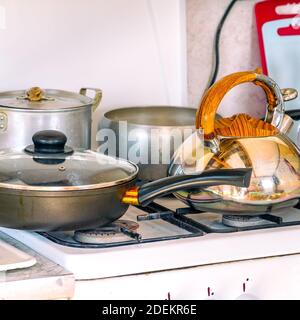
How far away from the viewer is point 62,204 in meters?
1.23

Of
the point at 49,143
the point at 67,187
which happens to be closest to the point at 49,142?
the point at 49,143

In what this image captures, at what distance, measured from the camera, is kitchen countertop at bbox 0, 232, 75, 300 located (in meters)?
1.15

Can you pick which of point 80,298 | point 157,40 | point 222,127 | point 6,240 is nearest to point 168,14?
point 157,40

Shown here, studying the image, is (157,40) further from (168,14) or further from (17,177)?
(17,177)

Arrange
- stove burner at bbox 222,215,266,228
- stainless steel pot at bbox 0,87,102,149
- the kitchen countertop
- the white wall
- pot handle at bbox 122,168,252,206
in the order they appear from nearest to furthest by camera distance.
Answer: the kitchen countertop → pot handle at bbox 122,168,252,206 → stove burner at bbox 222,215,266,228 → stainless steel pot at bbox 0,87,102,149 → the white wall

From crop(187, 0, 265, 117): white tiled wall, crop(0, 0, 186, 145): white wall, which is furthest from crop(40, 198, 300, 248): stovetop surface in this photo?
crop(187, 0, 265, 117): white tiled wall

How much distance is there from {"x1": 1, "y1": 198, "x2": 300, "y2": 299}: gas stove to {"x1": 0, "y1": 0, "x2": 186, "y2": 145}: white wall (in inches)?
18.2

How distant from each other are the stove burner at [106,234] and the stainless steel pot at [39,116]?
0.86ft

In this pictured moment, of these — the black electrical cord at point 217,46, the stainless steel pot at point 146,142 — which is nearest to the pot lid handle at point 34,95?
the stainless steel pot at point 146,142

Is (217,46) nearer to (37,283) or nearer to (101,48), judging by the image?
(101,48)

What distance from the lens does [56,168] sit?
1.29 metres

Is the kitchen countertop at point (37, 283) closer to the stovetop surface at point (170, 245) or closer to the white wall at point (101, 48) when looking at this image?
the stovetop surface at point (170, 245)

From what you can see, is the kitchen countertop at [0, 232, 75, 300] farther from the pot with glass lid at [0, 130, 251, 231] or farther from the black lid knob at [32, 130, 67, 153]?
the black lid knob at [32, 130, 67, 153]

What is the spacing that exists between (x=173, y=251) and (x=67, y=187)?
178mm
